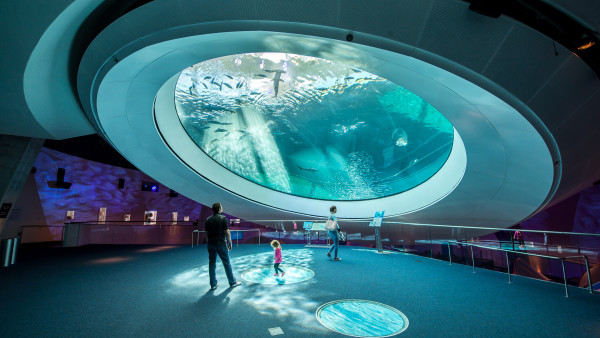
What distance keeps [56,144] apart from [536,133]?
21.0 meters

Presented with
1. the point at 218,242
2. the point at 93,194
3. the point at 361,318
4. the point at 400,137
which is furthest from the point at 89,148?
the point at 361,318

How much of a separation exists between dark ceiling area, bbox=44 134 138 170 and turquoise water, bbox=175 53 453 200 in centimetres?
780

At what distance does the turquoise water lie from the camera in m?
9.61

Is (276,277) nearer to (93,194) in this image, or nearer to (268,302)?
(268,302)

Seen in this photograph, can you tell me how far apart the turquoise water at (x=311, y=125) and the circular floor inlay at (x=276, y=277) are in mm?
6872

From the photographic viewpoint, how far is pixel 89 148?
51.6 ft

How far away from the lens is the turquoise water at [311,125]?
9609 millimetres

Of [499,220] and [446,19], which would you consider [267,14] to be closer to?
[446,19]

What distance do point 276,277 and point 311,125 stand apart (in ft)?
29.9

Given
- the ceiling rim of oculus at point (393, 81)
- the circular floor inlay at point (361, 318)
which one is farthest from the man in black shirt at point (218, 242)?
the ceiling rim of oculus at point (393, 81)

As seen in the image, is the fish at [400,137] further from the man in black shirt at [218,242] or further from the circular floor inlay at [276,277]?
the man in black shirt at [218,242]

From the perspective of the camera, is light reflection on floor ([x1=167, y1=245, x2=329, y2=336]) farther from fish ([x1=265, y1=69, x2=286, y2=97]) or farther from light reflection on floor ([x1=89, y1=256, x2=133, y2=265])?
fish ([x1=265, y1=69, x2=286, y2=97])

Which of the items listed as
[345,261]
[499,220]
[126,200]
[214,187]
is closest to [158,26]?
[345,261]

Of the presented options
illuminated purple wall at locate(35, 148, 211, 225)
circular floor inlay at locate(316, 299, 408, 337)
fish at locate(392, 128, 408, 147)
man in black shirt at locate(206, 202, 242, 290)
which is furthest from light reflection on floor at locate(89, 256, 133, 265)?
fish at locate(392, 128, 408, 147)
